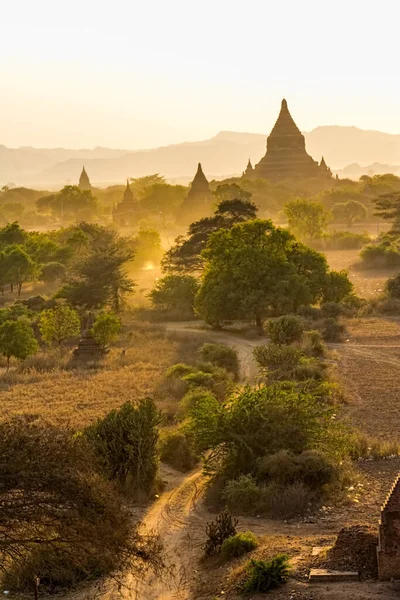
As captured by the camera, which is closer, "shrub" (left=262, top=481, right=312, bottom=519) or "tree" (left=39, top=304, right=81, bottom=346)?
"shrub" (left=262, top=481, right=312, bottom=519)

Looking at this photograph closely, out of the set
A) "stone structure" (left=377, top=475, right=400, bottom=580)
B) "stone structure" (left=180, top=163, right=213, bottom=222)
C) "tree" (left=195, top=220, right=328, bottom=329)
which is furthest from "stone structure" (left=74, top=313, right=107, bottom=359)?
"stone structure" (left=180, top=163, right=213, bottom=222)

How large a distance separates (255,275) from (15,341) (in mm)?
9511

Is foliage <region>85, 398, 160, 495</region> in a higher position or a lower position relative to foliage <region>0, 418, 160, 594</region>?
lower

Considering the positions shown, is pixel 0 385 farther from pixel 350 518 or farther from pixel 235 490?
pixel 350 518

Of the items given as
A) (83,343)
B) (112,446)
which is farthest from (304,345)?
(112,446)

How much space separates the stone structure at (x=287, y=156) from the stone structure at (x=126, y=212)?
18.3 meters

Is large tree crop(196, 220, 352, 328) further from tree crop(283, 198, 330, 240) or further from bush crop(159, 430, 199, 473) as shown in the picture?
tree crop(283, 198, 330, 240)

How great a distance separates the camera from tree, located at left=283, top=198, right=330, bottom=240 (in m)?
64.6

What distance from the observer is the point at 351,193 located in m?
88.4

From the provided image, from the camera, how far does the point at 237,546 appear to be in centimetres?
1362

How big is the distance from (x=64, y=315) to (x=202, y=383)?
31.5 feet

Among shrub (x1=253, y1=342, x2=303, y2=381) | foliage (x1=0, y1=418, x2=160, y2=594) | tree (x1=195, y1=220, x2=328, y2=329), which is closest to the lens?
foliage (x1=0, y1=418, x2=160, y2=594)

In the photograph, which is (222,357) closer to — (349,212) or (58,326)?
(58,326)

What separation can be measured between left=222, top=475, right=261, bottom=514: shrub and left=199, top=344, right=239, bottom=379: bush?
11.6 m
